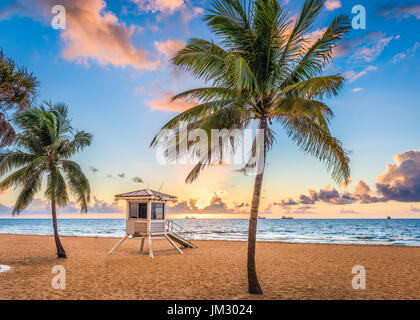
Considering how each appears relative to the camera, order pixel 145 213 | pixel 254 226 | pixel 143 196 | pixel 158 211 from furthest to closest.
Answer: pixel 158 211 → pixel 145 213 → pixel 143 196 → pixel 254 226

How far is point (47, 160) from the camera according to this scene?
40.5 ft

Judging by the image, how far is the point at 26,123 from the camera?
40.5 ft

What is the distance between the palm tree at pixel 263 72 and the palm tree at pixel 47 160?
281 inches

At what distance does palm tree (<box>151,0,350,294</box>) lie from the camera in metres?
6.91

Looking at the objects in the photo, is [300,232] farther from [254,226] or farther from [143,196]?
[254,226]

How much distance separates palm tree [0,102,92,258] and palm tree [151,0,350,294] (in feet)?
23.4

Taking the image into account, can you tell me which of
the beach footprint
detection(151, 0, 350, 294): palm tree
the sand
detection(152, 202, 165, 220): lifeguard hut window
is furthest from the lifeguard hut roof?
detection(151, 0, 350, 294): palm tree

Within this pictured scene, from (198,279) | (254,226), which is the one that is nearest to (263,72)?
(254,226)

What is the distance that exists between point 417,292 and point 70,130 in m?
13.6

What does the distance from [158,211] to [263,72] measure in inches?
400

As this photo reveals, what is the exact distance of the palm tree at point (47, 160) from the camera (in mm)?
12062

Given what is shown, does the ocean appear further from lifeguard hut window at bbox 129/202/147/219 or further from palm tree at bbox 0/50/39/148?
palm tree at bbox 0/50/39/148
